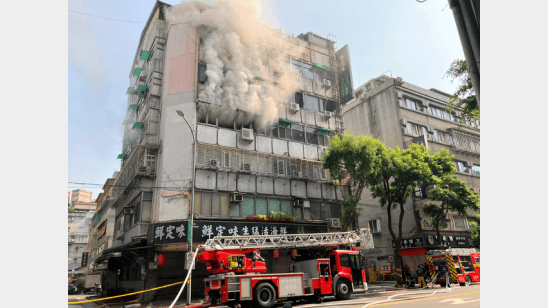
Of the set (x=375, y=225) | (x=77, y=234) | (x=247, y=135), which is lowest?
(x=375, y=225)

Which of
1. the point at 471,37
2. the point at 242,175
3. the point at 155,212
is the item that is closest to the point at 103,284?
the point at 155,212

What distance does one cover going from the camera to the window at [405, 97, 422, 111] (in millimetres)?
37431

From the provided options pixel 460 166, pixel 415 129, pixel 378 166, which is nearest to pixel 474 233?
pixel 460 166

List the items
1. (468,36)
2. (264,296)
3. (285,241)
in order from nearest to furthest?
(468,36)
(264,296)
(285,241)

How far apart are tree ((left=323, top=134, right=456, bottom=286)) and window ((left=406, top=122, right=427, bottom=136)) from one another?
28.4 ft

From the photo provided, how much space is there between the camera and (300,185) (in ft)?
86.2

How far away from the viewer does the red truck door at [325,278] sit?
15.9 m

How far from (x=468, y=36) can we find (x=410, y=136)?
3142cm

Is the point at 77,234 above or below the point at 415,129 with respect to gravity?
below

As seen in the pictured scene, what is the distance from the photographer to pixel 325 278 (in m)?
16.0

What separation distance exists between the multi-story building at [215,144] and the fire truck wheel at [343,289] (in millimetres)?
6713

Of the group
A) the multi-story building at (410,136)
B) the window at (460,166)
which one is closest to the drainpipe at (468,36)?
the multi-story building at (410,136)

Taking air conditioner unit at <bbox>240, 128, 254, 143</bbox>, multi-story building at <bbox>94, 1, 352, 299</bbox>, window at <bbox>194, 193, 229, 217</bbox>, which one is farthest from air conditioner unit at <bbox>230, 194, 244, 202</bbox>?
air conditioner unit at <bbox>240, 128, 254, 143</bbox>

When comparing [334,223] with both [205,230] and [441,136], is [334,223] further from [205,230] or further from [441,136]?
[441,136]
